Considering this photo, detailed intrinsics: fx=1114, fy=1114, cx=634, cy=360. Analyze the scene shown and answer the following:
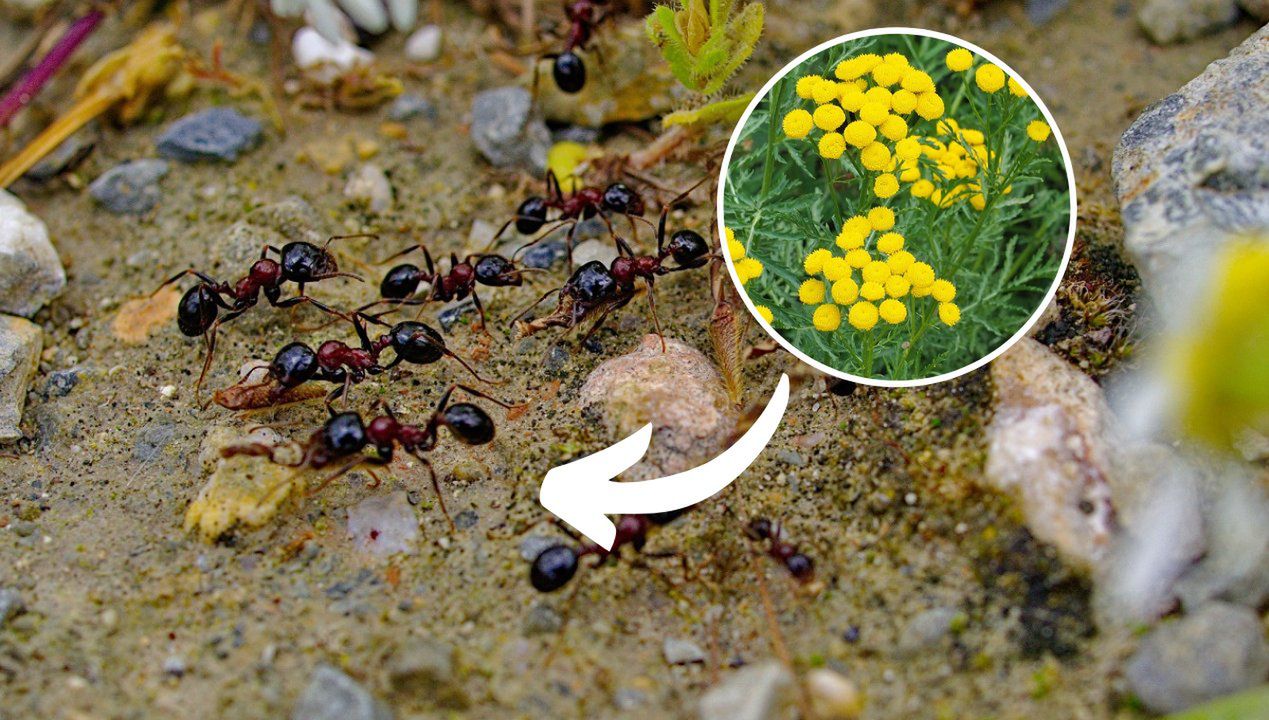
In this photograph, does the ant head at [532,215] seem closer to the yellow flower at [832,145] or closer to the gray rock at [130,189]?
the yellow flower at [832,145]

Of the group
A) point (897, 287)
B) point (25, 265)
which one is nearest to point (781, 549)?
point (897, 287)

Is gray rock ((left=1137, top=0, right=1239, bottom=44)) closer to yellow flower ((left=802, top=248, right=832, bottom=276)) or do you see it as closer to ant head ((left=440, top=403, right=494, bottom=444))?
yellow flower ((left=802, top=248, right=832, bottom=276))

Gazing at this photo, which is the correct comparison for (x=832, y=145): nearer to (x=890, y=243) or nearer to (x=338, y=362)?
(x=890, y=243)

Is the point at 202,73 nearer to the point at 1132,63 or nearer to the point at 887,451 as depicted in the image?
the point at 887,451

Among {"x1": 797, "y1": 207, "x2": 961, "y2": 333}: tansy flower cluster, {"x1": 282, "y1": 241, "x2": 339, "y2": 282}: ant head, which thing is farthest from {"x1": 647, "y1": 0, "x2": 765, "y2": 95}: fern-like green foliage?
{"x1": 282, "y1": 241, "x2": 339, "y2": 282}: ant head

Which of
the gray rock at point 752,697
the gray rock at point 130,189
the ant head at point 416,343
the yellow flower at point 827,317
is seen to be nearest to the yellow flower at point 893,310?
the yellow flower at point 827,317

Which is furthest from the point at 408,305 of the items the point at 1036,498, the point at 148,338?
the point at 1036,498
